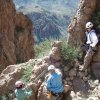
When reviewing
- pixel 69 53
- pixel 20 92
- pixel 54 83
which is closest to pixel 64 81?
pixel 69 53

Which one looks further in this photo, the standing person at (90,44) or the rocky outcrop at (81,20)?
the rocky outcrop at (81,20)

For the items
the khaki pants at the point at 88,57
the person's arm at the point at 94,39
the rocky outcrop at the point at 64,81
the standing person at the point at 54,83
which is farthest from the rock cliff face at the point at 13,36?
the standing person at the point at 54,83

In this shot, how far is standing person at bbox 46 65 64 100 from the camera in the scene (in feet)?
39.1

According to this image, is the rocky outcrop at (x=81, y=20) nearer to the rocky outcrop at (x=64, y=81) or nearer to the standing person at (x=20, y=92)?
the rocky outcrop at (x=64, y=81)

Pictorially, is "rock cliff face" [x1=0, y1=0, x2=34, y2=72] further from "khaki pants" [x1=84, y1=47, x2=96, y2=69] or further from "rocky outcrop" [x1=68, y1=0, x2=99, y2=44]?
"khaki pants" [x1=84, y1=47, x2=96, y2=69]

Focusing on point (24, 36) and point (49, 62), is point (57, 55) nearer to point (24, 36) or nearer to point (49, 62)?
point (49, 62)

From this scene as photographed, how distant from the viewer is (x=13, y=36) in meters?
46.0

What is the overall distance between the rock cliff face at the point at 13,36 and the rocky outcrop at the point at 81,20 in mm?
25009

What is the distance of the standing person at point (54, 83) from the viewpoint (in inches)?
469

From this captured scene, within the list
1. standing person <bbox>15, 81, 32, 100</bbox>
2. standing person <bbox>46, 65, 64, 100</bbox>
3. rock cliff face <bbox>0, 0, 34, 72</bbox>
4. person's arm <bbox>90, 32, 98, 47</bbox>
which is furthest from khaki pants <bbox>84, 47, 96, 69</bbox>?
rock cliff face <bbox>0, 0, 34, 72</bbox>

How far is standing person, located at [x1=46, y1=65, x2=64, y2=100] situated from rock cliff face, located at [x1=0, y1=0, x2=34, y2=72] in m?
27.7

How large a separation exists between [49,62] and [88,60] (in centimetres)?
140

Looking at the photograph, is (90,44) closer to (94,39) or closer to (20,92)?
(94,39)

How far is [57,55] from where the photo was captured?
1391 cm
